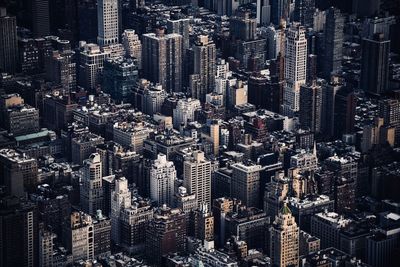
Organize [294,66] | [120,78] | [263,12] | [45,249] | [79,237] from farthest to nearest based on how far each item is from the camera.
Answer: [263,12] → [120,78] → [294,66] → [79,237] → [45,249]

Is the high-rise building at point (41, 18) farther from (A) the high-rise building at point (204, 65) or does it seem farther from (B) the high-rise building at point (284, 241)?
(B) the high-rise building at point (284, 241)

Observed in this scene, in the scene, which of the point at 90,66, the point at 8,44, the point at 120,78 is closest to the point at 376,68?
the point at 120,78

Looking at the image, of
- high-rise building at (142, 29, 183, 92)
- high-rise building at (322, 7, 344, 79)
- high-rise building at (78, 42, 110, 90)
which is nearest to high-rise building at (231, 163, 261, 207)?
high-rise building at (142, 29, 183, 92)

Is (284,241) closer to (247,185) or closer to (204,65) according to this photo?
(247,185)

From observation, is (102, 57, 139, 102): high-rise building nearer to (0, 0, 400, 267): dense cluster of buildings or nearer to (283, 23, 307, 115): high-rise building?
(0, 0, 400, 267): dense cluster of buildings

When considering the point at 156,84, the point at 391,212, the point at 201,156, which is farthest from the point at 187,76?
the point at 391,212
